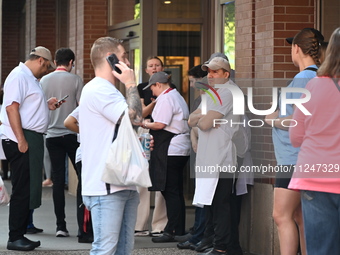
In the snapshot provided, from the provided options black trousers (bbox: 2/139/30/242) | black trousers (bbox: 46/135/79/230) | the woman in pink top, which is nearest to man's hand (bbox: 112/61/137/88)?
the woman in pink top

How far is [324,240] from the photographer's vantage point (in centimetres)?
473

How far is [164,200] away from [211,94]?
81.9 inches

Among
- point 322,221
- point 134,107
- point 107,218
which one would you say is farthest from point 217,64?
point 322,221

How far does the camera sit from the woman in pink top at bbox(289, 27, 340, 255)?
4680mm

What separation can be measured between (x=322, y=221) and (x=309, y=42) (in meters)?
2.02

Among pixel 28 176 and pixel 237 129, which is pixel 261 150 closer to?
pixel 237 129

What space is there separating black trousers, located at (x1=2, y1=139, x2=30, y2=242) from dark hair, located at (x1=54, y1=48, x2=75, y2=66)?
185 centimetres

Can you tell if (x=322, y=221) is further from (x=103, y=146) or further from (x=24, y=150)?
(x=24, y=150)

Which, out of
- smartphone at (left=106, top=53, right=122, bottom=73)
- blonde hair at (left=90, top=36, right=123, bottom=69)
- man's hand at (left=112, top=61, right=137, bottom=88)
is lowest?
man's hand at (left=112, top=61, right=137, bottom=88)

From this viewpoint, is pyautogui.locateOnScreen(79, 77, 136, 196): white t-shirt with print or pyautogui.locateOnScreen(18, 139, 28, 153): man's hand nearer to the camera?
pyautogui.locateOnScreen(79, 77, 136, 196): white t-shirt with print

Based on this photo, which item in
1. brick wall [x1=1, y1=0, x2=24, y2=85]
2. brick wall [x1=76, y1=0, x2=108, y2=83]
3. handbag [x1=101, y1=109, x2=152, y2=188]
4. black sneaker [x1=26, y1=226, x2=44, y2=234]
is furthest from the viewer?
brick wall [x1=1, y1=0, x2=24, y2=85]

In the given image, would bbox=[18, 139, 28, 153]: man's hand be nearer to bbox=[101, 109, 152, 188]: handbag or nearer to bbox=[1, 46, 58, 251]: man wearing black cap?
bbox=[1, 46, 58, 251]: man wearing black cap

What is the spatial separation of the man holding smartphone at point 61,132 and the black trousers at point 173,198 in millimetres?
1030

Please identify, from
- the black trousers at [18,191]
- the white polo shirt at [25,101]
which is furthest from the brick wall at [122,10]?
the black trousers at [18,191]
